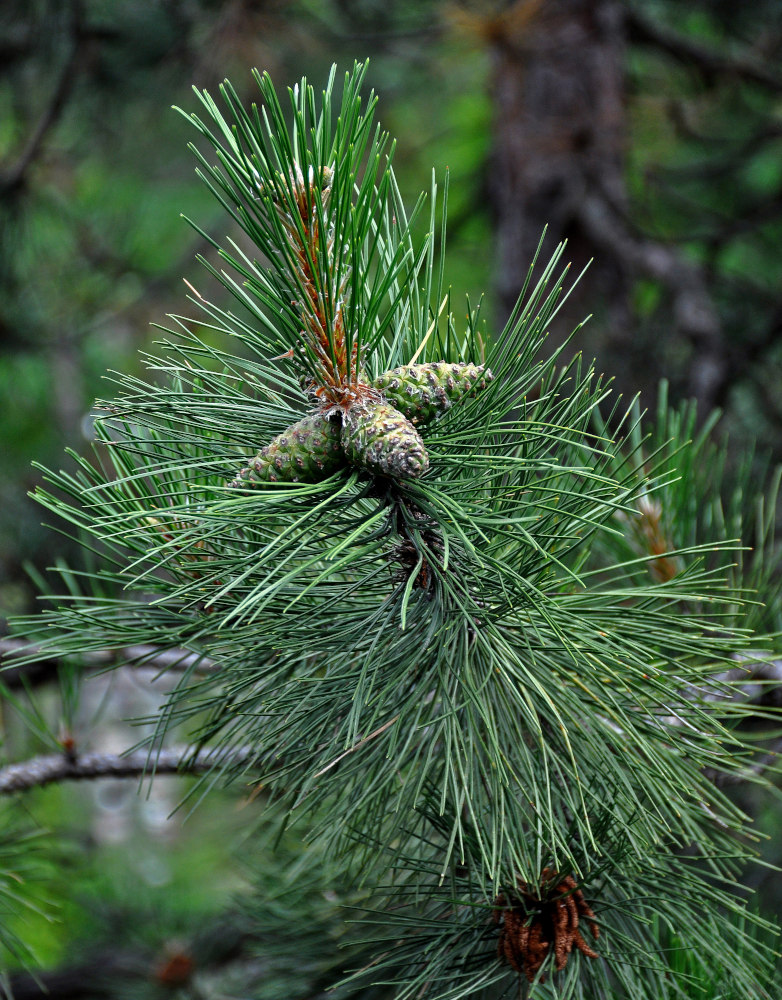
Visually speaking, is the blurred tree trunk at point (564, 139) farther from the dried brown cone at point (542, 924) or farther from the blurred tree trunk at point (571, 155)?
the dried brown cone at point (542, 924)

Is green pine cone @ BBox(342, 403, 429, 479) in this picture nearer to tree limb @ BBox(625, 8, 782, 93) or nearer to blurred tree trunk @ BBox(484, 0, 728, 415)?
blurred tree trunk @ BBox(484, 0, 728, 415)

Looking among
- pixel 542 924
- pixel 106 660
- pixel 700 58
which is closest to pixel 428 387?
pixel 542 924

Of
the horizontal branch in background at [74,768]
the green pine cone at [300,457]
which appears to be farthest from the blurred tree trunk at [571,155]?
the green pine cone at [300,457]

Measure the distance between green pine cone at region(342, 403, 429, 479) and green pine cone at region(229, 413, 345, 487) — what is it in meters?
0.02

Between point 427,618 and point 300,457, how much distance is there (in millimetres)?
168

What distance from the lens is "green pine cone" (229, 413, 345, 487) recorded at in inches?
24.3

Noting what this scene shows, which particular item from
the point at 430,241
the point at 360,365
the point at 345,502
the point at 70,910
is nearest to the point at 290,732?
the point at 345,502

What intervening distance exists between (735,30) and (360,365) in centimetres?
346

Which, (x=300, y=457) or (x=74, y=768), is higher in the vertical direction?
(x=300, y=457)

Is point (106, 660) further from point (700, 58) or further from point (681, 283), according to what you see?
point (700, 58)

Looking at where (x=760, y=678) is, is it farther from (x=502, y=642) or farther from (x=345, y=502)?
(x=345, y=502)

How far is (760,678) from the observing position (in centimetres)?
89

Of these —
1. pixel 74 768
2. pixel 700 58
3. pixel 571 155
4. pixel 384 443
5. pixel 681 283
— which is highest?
pixel 700 58

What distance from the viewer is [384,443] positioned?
0.58 meters
